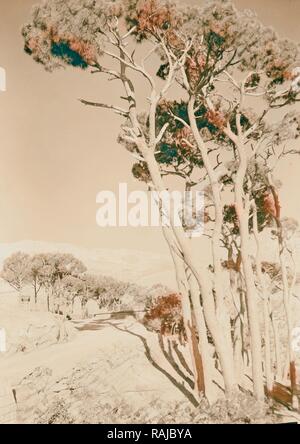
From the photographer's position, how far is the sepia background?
682cm

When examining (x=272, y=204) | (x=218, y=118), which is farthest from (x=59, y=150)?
(x=272, y=204)

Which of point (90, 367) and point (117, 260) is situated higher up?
point (117, 260)

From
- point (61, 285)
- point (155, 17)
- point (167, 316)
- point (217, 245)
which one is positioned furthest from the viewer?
point (61, 285)

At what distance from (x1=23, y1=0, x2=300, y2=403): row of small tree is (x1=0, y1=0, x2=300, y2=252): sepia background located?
1.06 ft

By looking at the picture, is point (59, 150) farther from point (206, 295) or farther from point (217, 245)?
point (206, 295)

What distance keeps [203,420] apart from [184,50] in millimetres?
5474

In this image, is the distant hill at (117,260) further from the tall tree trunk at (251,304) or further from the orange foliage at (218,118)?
the orange foliage at (218,118)

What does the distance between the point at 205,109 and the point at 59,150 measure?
256cm

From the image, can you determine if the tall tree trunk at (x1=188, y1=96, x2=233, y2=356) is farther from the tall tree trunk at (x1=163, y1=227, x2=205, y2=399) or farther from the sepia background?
the sepia background

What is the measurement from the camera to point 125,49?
6.36 m

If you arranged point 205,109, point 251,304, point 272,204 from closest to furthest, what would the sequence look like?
point 251,304 < point 205,109 < point 272,204

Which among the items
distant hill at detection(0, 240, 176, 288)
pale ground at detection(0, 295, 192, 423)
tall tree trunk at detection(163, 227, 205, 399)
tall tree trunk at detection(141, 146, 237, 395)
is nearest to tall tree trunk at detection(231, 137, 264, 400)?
tall tree trunk at detection(141, 146, 237, 395)

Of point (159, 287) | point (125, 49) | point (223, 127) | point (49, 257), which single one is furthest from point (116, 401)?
point (125, 49)

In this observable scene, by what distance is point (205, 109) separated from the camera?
7379mm
